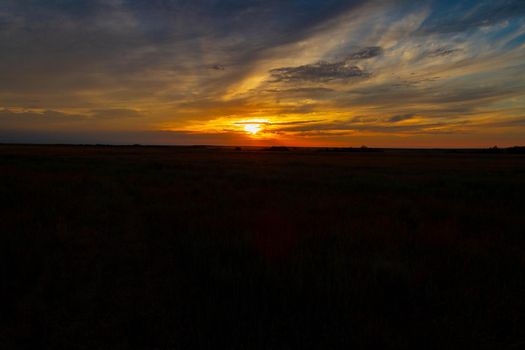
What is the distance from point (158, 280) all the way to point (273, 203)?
6.54 metres

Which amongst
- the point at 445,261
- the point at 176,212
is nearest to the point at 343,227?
the point at 445,261

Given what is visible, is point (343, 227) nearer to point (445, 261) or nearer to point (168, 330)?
point (445, 261)

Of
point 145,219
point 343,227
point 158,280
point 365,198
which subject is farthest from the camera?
point 365,198

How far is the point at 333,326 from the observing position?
315 centimetres

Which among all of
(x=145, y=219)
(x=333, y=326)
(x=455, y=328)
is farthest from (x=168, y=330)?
(x=145, y=219)

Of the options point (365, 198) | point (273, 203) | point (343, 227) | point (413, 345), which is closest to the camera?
point (413, 345)

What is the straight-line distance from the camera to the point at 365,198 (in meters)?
12.0

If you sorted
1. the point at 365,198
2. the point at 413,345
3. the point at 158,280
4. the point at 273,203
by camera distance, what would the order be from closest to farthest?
1. the point at 413,345
2. the point at 158,280
3. the point at 273,203
4. the point at 365,198

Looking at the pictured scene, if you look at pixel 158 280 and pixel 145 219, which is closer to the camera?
pixel 158 280

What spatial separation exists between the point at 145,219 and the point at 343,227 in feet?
19.7

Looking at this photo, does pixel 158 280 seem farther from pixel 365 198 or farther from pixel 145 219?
pixel 365 198

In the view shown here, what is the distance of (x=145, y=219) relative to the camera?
8.09m

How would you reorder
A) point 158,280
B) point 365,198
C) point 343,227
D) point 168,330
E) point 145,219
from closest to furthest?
1. point 168,330
2. point 158,280
3. point 343,227
4. point 145,219
5. point 365,198

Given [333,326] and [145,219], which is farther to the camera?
[145,219]
